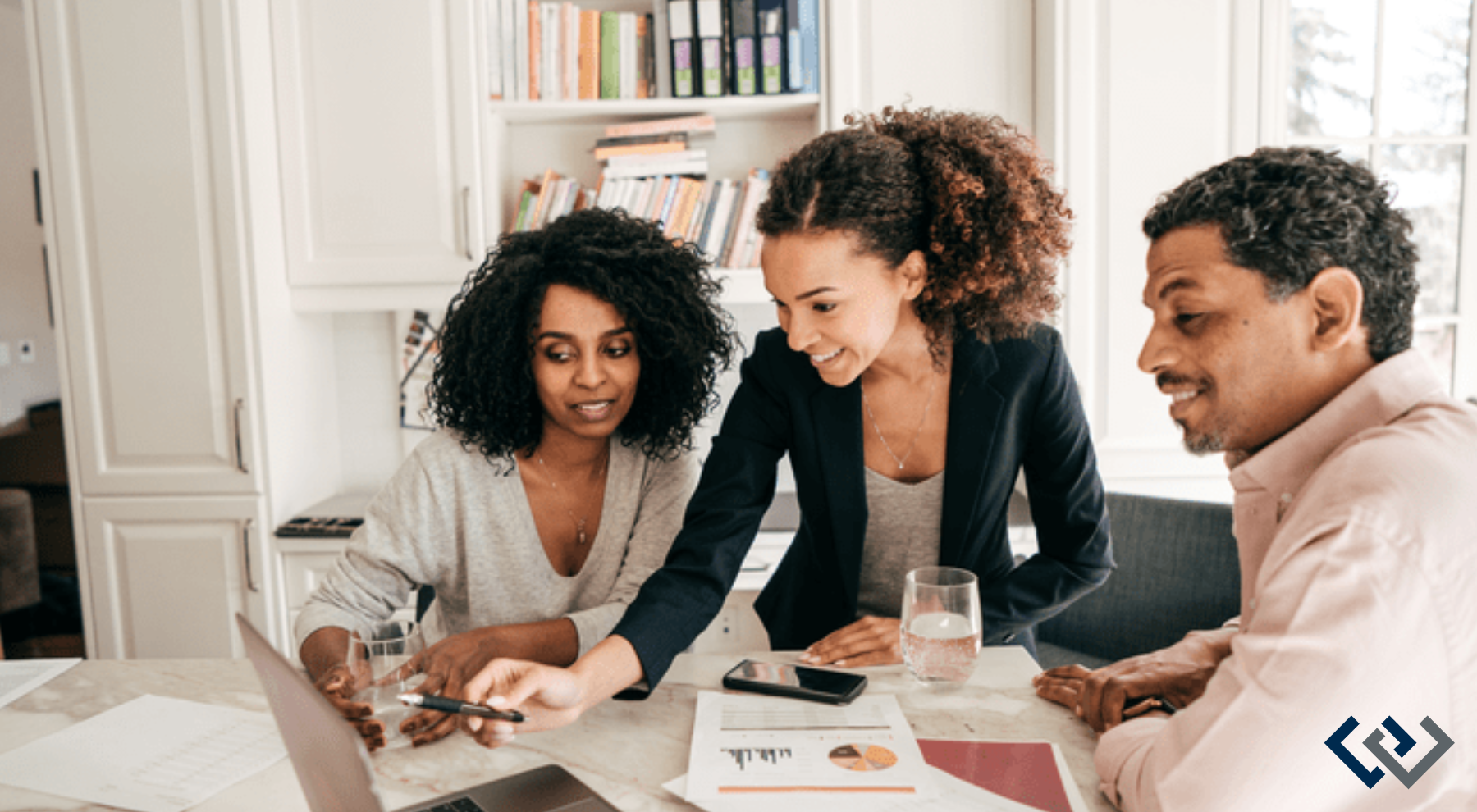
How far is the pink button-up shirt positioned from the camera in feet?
2.24

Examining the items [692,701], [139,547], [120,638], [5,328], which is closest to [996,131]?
[692,701]

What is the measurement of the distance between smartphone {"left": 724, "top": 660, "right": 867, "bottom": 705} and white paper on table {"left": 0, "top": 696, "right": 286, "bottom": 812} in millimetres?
511

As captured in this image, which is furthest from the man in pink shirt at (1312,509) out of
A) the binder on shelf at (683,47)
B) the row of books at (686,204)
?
the binder on shelf at (683,47)

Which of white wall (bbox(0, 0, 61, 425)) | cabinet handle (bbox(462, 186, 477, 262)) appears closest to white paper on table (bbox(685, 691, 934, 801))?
cabinet handle (bbox(462, 186, 477, 262))

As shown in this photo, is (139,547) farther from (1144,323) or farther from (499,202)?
(1144,323)

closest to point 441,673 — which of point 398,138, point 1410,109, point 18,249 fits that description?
point 398,138

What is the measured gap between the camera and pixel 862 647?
1.19 m

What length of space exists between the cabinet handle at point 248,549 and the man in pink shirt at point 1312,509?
2160 mm

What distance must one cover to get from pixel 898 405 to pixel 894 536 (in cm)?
21

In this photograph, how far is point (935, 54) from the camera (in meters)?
2.44

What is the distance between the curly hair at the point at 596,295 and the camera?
147cm

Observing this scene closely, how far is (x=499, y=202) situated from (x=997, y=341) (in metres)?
1.64

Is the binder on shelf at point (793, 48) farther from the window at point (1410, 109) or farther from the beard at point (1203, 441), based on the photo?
the beard at point (1203, 441)

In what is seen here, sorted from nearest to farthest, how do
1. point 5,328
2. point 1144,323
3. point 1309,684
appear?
point 1309,684 < point 1144,323 < point 5,328
